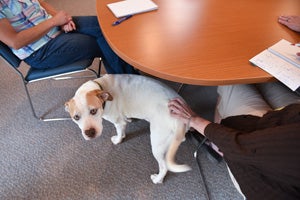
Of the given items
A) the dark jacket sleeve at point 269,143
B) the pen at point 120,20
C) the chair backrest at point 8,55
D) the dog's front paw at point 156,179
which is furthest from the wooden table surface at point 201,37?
the dog's front paw at point 156,179

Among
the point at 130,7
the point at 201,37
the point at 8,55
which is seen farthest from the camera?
the point at 8,55

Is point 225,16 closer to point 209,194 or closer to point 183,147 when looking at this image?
point 183,147

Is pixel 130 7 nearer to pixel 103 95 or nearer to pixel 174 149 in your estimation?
pixel 103 95

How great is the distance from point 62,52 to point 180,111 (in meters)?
0.82

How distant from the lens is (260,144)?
2.36 ft

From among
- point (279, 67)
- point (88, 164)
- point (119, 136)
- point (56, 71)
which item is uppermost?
point (279, 67)

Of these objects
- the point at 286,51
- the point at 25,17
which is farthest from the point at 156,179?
the point at 25,17

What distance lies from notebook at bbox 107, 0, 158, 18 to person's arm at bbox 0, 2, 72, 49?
0.35 metres

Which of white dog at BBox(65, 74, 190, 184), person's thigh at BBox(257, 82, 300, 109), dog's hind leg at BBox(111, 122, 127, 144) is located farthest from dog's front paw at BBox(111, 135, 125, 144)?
person's thigh at BBox(257, 82, 300, 109)

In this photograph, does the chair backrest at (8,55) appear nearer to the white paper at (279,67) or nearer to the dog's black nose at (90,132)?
the dog's black nose at (90,132)

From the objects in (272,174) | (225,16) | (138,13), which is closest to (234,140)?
(272,174)

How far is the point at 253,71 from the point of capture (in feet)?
2.80

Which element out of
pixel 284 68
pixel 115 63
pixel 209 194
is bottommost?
pixel 209 194

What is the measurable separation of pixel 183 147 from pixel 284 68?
847 millimetres
